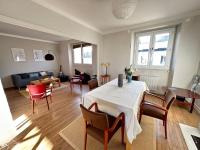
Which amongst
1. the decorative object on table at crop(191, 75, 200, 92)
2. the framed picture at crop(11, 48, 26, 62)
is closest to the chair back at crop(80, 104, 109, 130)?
the decorative object on table at crop(191, 75, 200, 92)

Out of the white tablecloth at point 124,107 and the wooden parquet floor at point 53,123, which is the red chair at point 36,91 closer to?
the wooden parquet floor at point 53,123

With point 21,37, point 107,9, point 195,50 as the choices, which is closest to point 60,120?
point 107,9

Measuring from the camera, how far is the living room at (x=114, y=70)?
1574mm

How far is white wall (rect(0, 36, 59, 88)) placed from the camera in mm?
4236

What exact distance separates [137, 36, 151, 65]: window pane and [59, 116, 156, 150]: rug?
2434 millimetres

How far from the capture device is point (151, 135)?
5.69ft

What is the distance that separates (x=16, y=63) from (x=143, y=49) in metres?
6.05

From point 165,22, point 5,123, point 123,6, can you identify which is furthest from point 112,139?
point 165,22

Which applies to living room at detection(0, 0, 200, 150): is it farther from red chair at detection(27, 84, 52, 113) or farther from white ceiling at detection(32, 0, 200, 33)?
red chair at detection(27, 84, 52, 113)

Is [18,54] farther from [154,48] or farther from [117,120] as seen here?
[154,48]

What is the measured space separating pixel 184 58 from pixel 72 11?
11.5 ft

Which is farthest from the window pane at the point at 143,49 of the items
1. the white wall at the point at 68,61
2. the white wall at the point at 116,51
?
the white wall at the point at 68,61

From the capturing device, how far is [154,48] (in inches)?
136

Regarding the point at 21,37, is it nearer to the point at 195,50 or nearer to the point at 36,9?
the point at 36,9
